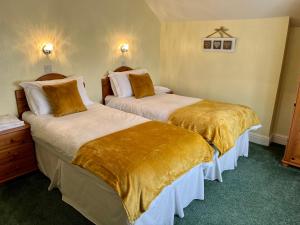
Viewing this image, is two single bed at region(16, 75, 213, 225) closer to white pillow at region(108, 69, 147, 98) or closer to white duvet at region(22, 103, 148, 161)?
white duvet at region(22, 103, 148, 161)

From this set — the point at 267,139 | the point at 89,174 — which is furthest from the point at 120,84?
the point at 267,139

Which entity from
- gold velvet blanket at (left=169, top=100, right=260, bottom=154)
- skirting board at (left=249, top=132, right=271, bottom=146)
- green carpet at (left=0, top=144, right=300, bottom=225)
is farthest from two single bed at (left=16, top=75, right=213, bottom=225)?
skirting board at (left=249, top=132, right=271, bottom=146)

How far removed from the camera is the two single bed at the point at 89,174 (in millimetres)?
1912

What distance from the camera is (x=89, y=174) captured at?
78.5 inches

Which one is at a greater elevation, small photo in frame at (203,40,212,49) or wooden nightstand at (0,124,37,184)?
small photo in frame at (203,40,212,49)

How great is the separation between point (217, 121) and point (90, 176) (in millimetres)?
1502

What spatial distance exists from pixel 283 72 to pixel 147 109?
221cm

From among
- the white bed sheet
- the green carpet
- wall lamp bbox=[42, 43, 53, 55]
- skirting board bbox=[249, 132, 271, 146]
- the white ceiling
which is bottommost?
the green carpet

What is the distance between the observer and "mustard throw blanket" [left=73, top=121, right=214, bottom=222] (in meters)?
1.69

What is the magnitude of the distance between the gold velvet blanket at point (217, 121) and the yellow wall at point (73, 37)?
165 centimetres

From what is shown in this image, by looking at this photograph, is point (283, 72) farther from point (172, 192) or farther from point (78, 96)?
point (78, 96)

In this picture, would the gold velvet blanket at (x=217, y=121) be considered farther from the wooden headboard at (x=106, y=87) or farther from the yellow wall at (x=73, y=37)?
the yellow wall at (x=73, y=37)

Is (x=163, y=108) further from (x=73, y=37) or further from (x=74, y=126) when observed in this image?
(x=73, y=37)

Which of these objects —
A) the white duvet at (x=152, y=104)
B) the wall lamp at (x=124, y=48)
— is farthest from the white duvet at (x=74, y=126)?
the wall lamp at (x=124, y=48)
